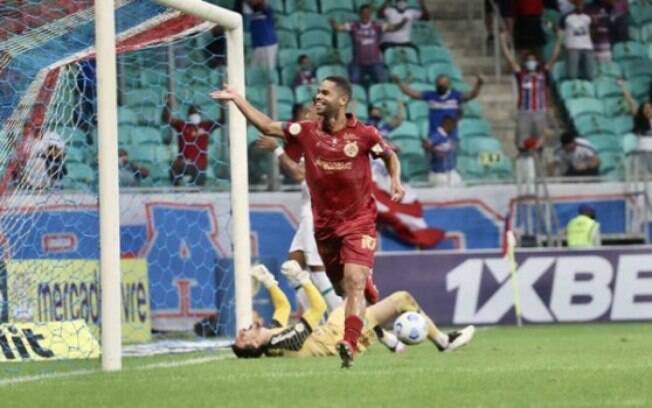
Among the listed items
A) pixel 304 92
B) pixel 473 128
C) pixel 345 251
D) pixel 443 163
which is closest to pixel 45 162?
pixel 345 251

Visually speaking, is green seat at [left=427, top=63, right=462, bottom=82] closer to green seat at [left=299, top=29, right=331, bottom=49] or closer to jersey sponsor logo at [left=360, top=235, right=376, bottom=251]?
green seat at [left=299, top=29, right=331, bottom=49]

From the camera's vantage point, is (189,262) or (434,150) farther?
(434,150)

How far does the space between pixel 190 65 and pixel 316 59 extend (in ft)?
30.6

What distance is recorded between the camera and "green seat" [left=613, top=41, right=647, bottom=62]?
28.5 metres

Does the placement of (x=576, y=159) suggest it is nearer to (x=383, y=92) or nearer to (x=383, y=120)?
(x=383, y=120)

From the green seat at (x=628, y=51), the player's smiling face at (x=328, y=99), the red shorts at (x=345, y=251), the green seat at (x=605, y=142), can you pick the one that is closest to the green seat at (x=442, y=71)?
the green seat at (x=628, y=51)

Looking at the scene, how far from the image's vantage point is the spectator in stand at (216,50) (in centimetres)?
1786

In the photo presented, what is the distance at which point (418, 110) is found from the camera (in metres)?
26.8

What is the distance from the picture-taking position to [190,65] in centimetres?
1852

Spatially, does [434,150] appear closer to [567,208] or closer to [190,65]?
[567,208]

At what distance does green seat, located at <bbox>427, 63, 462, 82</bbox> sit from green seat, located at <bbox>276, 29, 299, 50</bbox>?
207cm

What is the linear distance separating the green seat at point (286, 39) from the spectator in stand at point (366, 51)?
2.43 ft

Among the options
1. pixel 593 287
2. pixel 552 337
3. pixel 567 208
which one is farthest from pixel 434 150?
pixel 552 337

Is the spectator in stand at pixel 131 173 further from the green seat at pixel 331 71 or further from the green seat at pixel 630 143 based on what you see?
the green seat at pixel 630 143
